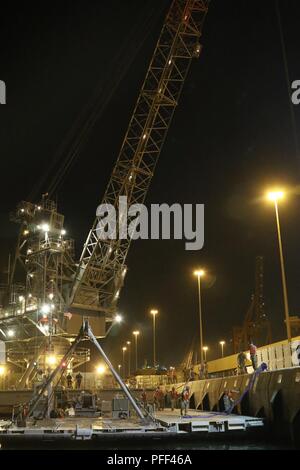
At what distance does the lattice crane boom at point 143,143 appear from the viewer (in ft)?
212

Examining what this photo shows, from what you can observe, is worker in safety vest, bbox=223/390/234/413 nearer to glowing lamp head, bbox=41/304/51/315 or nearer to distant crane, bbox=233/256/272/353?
glowing lamp head, bbox=41/304/51/315

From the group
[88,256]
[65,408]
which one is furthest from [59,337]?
[65,408]

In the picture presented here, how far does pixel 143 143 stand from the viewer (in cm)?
6906

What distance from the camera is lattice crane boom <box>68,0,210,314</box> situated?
212 ft

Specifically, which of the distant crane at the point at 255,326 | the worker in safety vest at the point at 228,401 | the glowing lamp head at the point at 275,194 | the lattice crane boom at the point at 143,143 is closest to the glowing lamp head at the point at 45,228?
the lattice crane boom at the point at 143,143

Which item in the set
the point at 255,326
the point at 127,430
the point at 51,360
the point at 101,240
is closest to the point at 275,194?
the point at 127,430

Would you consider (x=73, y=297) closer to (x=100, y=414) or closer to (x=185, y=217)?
(x=185, y=217)

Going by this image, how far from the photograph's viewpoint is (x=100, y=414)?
36062 millimetres

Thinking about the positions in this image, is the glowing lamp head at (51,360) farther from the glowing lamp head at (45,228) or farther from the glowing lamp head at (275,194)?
the glowing lamp head at (275,194)

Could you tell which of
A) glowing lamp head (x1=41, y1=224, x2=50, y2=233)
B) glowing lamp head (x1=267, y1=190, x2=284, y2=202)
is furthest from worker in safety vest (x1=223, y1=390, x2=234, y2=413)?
glowing lamp head (x1=41, y1=224, x2=50, y2=233)

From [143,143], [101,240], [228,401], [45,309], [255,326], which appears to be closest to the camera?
[228,401]

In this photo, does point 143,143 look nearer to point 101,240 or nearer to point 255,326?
point 101,240
